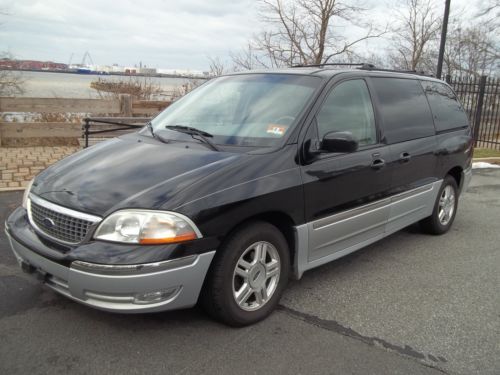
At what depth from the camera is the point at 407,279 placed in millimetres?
4137

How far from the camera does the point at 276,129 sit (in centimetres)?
350

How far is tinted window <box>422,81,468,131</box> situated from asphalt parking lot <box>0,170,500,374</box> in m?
1.80

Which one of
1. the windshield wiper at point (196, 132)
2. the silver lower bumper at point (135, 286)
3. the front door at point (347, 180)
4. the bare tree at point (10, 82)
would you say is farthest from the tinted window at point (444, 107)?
the bare tree at point (10, 82)

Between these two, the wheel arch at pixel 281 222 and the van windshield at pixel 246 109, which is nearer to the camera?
the wheel arch at pixel 281 222

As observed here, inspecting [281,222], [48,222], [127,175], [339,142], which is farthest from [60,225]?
[339,142]

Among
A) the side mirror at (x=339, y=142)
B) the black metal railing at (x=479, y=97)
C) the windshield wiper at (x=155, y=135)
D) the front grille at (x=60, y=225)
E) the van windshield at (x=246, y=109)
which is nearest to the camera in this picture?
the front grille at (x=60, y=225)

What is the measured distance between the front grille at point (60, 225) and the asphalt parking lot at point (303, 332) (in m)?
0.53

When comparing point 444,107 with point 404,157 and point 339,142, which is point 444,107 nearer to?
point 404,157

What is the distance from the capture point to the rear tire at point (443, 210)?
17.4 feet

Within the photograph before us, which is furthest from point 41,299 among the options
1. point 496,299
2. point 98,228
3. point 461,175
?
point 461,175

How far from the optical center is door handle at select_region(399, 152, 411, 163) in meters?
4.38

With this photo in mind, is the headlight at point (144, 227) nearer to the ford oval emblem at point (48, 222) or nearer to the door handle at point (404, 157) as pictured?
the ford oval emblem at point (48, 222)

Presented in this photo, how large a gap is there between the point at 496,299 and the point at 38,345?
11.3 ft

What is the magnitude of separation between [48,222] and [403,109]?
342 cm
